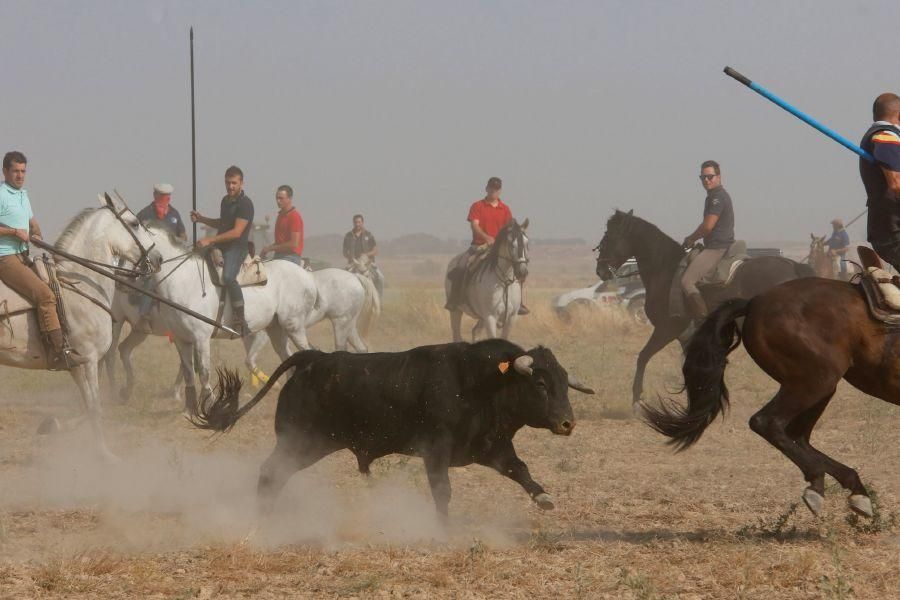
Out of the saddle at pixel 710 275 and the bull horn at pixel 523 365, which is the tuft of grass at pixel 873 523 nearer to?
the bull horn at pixel 523 365

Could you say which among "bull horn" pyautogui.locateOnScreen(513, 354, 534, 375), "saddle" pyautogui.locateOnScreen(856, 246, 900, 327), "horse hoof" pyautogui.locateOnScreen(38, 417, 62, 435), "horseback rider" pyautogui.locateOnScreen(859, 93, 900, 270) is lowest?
"horse hoof" pyautogui.locateOnScreen(38, 417, 62, 435)

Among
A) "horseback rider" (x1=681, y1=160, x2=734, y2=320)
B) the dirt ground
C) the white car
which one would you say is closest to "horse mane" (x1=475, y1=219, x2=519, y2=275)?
"horseback rider" (x1=681, y1=160, x2=734, y2=320)

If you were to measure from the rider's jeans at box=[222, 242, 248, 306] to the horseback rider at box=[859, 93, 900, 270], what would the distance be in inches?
318

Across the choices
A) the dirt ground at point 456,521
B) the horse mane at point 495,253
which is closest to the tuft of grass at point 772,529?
the dirt ground at point 456,521

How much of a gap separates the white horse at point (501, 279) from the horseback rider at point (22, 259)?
7.71 m

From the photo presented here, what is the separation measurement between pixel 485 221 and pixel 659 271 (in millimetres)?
4353

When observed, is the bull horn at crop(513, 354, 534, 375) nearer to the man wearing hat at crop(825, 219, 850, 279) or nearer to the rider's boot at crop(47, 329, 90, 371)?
the rider's boot at crop(47, 329, 90, 371)

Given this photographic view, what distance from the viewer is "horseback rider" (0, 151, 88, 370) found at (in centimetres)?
959

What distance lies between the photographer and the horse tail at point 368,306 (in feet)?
57.1

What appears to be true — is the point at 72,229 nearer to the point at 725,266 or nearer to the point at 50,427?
the point at 50,427

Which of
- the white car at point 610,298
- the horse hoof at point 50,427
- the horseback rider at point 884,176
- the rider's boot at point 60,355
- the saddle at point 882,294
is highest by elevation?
the horseback rider at point 884,176

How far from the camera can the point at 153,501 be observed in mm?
8883

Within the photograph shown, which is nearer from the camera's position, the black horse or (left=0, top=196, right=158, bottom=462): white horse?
(left=0, top=196, right=158, bottom=462): white horse

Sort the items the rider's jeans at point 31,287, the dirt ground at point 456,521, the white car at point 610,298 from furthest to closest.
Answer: the white car at point 610,298, the rider's jeans at point 31,287, the dirt ground at point 456,521
